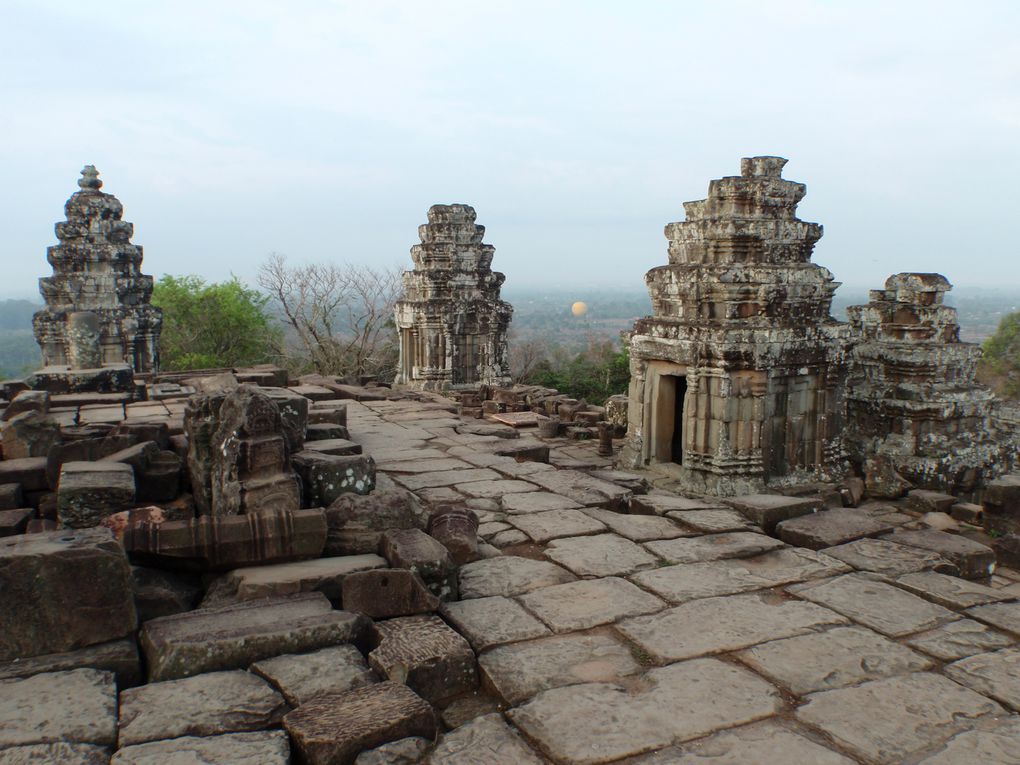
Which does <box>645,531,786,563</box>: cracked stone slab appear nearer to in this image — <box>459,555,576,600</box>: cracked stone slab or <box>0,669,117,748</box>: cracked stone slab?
<box>459,555,576,600</box>: cracked stone slab

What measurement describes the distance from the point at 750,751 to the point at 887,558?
2.35 metres

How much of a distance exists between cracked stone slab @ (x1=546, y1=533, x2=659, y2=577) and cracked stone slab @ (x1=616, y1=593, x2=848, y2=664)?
56cm

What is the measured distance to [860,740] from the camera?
2801mm

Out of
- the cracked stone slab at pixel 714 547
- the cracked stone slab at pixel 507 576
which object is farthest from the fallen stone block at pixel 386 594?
the cracked stone slab at pixel 714 547

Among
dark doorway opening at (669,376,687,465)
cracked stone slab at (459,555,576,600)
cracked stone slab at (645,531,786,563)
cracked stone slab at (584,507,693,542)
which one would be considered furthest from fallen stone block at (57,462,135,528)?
dark doorway opening at (669,376,687,465)

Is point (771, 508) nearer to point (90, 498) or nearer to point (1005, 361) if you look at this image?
point (90, 498)

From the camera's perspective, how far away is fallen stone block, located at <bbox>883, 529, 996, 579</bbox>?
4.65 m

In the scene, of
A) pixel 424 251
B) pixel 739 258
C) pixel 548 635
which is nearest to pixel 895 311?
pixel 739 258

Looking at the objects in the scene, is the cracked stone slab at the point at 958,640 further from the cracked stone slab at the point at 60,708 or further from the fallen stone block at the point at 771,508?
the cracked stone slab at the point at 60,708

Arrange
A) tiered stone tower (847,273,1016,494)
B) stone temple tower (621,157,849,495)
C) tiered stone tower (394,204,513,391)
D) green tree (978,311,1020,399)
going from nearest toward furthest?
1. stone temple tower (621,157,849,495)
2. tiered stone tower (847,273,1016,494)
3. tiered stone tower (394,204,513,391)
4. green tree (978,311,1020,399)

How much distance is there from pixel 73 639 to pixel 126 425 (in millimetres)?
2937

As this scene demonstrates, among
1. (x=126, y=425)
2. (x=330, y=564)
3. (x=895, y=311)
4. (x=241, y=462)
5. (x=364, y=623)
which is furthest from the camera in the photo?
(x=895, y=311)

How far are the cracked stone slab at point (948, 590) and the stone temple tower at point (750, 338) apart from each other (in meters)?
2.10

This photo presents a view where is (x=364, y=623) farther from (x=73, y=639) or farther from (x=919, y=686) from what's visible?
(x=919, y=686)
